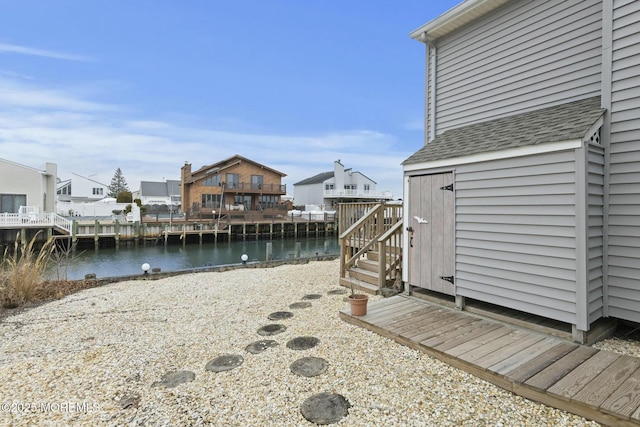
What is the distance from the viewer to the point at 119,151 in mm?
41281

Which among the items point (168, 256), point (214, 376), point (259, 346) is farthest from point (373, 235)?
point (168, 256)

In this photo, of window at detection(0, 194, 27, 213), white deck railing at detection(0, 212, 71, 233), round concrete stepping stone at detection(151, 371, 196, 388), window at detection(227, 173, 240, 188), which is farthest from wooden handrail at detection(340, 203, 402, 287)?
window at detection(227, 173, 240, 188)

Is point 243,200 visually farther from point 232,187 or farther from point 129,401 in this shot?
point 129,401

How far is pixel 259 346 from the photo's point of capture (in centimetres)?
351

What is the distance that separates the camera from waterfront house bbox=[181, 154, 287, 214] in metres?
32.5

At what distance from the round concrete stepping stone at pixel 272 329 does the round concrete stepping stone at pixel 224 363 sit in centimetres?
65

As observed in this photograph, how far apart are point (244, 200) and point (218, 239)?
362 inches

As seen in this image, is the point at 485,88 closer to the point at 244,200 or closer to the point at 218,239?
the point at 218,239

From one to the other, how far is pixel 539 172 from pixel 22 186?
99.5 feet

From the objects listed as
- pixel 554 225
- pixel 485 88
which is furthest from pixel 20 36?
pixel 554 225

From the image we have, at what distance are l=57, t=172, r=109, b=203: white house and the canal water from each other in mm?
32575

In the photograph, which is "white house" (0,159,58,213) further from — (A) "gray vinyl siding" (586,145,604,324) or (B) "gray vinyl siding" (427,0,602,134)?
(A) "gray vinyl siding" (586,145,604,324)

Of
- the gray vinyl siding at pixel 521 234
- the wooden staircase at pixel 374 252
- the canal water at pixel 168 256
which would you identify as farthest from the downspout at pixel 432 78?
the canal water at pixel 168 256

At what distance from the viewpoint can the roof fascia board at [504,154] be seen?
3122 mm
